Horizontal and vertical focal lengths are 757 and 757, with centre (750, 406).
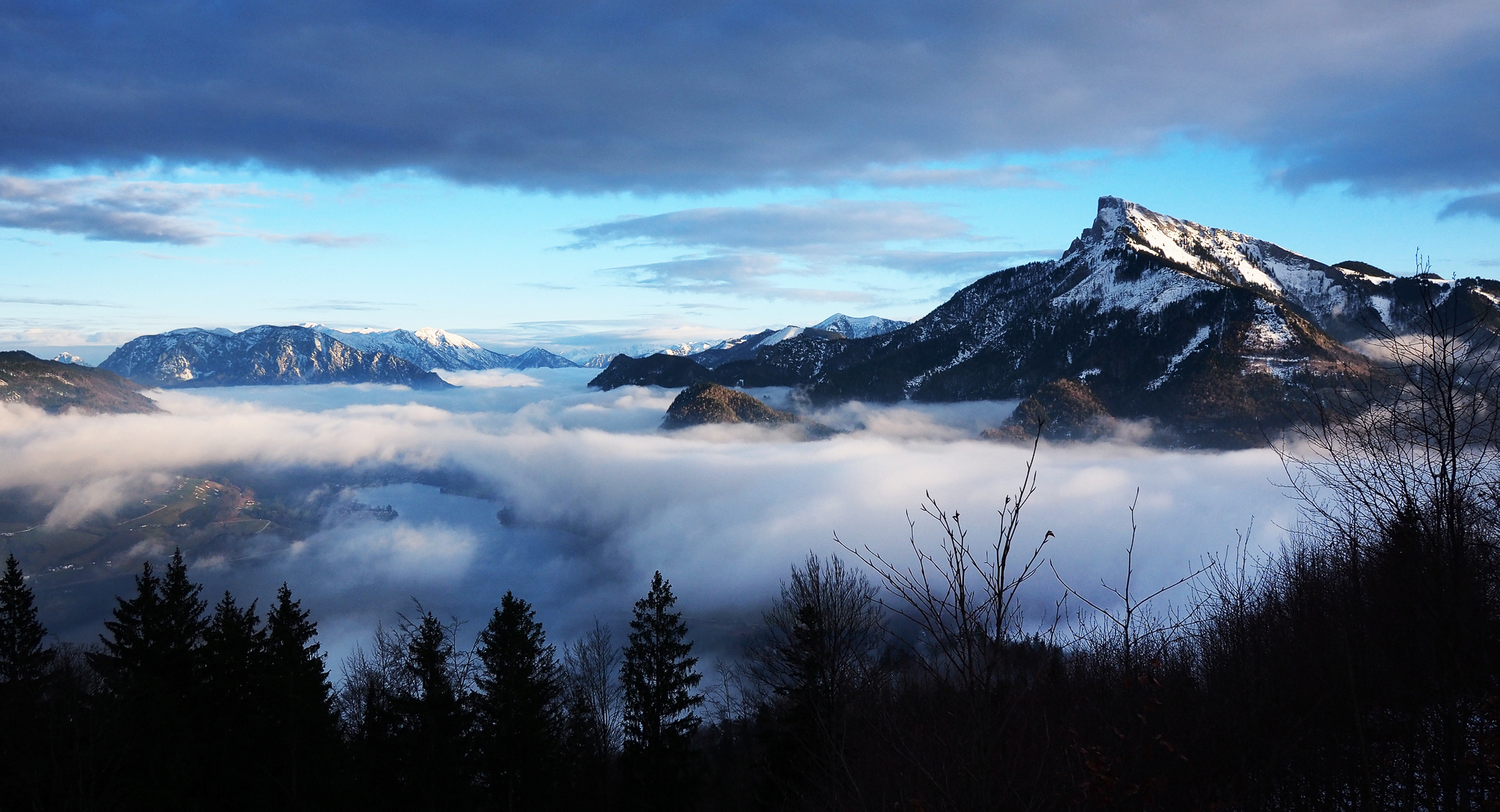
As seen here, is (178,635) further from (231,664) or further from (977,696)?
(977,696)

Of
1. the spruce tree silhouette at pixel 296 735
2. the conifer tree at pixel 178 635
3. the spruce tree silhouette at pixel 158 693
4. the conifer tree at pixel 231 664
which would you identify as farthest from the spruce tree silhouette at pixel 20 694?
the spruce tree silhouette at pixel 296 735

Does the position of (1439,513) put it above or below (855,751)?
above

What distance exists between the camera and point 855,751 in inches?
792

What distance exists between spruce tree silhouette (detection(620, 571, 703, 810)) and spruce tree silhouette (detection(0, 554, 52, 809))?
19.0 metres

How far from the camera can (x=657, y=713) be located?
3375 cm

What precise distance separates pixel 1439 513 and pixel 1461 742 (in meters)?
3.26

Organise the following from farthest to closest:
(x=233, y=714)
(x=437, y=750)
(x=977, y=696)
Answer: (x=437, y=750), (x=233, y=714), (x=977, y=696)

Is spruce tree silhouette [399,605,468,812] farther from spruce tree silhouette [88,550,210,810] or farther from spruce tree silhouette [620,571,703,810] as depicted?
spruce tree silhouette [620,571,703,810]

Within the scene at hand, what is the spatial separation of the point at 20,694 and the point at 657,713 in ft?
72.1

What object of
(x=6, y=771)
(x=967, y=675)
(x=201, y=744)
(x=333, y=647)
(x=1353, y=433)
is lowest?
(x=333, y=647)

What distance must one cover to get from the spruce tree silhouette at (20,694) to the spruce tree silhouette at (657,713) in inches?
749

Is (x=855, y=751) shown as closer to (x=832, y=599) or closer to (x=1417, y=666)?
(x=832, y=599)

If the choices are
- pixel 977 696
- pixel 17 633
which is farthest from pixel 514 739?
pixel 977 696

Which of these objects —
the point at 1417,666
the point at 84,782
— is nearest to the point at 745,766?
the point at 84,782
